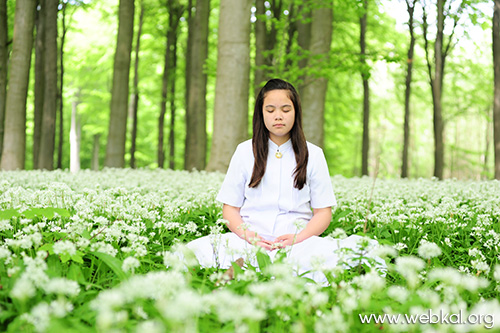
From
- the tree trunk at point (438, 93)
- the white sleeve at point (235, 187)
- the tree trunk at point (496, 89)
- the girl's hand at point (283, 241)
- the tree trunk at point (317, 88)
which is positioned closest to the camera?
the girl's hand at point (283, 241)

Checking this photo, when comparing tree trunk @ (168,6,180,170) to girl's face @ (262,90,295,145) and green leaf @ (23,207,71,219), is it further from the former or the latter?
green leaf @ (23,207,71,219)

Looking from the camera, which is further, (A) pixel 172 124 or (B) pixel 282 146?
(A) pixel 172 124

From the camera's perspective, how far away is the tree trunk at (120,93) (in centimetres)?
1155

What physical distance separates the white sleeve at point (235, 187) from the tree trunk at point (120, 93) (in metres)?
8.43

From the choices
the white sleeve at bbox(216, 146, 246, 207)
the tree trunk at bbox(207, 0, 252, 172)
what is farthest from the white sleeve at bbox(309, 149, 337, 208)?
the tree trunk at bbox(207, 0, 252, 172)

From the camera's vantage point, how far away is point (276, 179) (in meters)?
3.72

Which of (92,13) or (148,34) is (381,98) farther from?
(92,13)

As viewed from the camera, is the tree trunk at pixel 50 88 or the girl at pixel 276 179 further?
the tree trunk at pixel 50 88

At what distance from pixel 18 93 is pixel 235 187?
29.1 feet

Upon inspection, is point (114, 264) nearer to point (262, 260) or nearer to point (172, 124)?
point (262, 260)

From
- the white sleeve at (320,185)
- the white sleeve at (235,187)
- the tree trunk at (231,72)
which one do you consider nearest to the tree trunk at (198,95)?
the tree trunk at (231,72)

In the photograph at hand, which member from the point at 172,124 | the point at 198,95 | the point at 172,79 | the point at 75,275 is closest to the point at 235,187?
the point at 75,275

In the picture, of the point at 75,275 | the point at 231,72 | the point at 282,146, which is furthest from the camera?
the point at 231,72

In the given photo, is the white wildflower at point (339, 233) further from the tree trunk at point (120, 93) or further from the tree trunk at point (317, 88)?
the tree trunk at point (120, 93)
